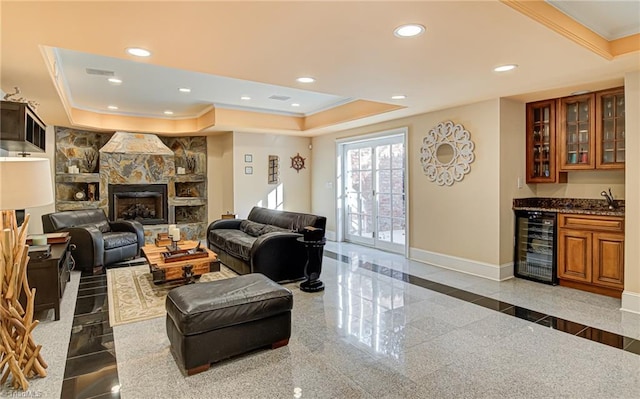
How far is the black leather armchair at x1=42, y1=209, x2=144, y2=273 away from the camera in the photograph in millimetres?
5035

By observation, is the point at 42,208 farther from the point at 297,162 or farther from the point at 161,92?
the point at 297,162

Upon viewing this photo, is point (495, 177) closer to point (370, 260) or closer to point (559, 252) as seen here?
point (559, 252)

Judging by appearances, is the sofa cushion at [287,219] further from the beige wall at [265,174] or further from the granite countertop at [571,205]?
the granite countertop at [571,205]

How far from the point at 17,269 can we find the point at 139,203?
238 inches

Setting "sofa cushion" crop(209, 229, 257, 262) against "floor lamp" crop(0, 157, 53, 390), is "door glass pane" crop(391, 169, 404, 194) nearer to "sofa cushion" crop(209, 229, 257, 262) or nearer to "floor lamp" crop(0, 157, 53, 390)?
"sofa cushion" crop(209, 229, 257, 262)

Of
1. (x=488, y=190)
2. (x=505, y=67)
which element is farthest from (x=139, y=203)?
(x=505, y=67)

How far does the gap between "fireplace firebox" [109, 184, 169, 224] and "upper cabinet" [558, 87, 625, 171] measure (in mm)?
7497

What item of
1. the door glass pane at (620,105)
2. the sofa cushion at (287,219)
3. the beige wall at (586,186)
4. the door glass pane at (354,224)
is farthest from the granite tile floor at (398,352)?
the door glass pane at (354,224)

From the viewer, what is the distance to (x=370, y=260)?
587 centimetres

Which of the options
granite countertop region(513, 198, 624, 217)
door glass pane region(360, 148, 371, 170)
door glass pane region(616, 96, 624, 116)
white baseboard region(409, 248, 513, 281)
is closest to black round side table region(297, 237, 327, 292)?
white baseboard region(409, 248, 513, 281)

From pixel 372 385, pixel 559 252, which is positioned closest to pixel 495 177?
Answer: pixel 559 252

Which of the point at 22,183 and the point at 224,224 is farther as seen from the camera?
the point at 224,224

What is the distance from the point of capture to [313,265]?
4.34 m

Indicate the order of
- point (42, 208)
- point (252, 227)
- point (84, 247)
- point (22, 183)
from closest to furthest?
point (22, 183)
point (84, 247)
point (252, 227)
point (42, 208)
